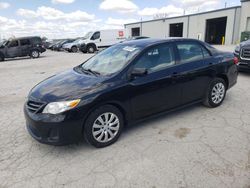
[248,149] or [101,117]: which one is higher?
[101,117]

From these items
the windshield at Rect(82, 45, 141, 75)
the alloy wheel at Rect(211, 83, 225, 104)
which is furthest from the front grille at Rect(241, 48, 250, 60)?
the windshield at Rect(82, 45, 141, 75)

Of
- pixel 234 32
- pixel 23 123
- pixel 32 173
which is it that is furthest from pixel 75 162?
pixel 234 32

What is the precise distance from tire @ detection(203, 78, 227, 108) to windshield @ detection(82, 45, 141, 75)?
1.86m

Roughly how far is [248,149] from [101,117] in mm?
2138

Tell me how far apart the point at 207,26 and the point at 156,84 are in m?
30.9

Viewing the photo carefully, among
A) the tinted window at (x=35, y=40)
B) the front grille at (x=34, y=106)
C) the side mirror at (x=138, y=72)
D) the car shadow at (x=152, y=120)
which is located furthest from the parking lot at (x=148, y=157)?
the tinted window at (x=35, y=40)

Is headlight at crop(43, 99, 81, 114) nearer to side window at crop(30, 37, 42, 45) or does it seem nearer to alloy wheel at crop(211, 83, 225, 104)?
alloy wheel at crop(211, 83, 225, 104)

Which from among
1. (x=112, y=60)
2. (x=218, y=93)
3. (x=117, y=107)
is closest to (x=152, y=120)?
(x=117, y=107)

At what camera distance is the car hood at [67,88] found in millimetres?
2860

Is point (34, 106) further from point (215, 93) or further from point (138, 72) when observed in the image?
point (215, 93)

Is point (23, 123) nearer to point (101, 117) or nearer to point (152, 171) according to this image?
point (101, 117)

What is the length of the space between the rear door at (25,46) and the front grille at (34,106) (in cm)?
1626

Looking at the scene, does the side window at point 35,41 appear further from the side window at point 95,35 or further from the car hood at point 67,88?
the car hood at point 67,88

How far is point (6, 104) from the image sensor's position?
5.29 meters
